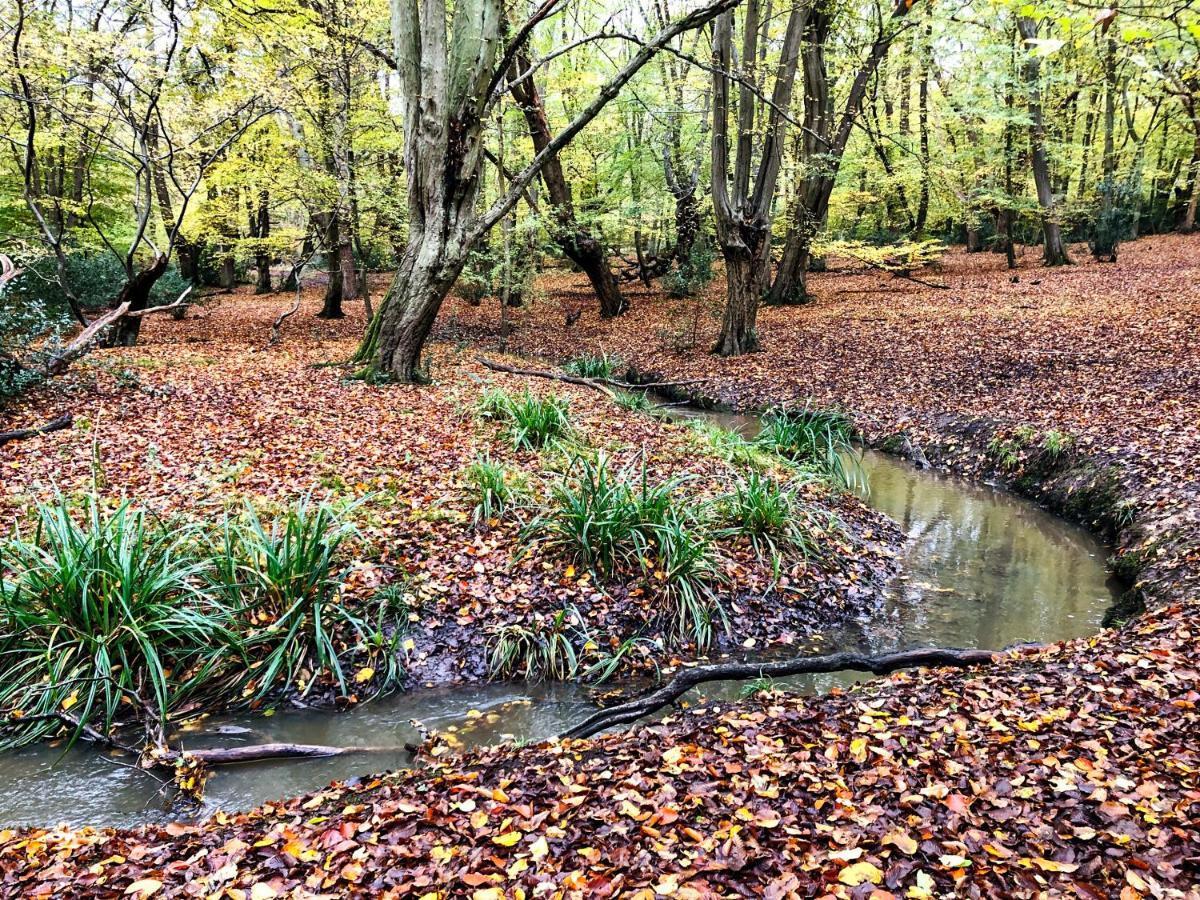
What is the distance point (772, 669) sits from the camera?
158 inches

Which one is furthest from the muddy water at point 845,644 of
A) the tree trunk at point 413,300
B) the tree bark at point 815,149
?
the tree bark at point 815,149

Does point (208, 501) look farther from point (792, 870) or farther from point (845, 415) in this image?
point (845, 415)

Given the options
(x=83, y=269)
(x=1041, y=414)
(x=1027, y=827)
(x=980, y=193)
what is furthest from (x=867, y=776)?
(x=980, y=193)

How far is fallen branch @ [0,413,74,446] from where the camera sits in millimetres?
6301

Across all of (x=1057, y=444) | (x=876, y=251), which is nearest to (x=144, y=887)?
(x=1057, y=444)

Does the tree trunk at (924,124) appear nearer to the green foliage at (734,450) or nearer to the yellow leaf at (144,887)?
the green foliage at (734,450)

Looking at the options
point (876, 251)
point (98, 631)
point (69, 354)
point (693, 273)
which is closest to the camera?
point (98, 631)

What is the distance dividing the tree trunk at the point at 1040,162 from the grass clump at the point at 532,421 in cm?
1561

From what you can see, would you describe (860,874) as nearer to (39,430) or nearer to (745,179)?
(39,430)

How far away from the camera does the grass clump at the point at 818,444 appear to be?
7.80 meters

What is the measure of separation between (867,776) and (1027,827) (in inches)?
21.3

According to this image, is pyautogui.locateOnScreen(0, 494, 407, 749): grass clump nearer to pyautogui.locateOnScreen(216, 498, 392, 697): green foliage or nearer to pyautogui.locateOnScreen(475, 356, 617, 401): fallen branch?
pyautogui.locateOnScreen(216, 498, 392, 697): green foliage

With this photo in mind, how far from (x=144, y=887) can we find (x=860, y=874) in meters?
2.32

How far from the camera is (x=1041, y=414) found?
8.61 meters
